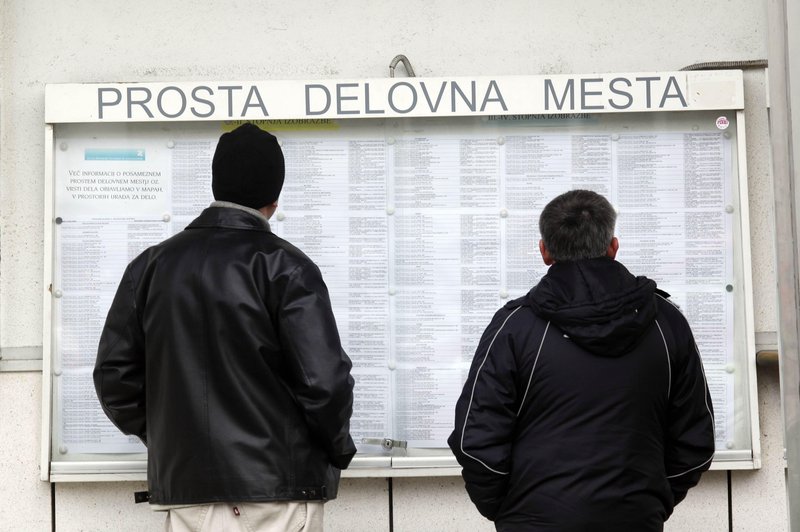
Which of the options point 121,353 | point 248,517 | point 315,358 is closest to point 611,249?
point 315,358

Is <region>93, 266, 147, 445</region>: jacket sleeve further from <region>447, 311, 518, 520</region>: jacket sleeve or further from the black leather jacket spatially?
<region>447, 311, 518, 520</region>: jacket sleeve

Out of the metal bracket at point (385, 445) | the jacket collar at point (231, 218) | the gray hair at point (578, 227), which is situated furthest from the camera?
the metal bracket at point (385, 445)

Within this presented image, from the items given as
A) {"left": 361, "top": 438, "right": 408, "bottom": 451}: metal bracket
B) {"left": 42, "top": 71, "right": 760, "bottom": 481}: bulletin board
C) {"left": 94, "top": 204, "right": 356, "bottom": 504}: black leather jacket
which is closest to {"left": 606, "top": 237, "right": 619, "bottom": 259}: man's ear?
{"left": 94, "top": 204, "right": 356, "bottom": 504}: black leather jacket

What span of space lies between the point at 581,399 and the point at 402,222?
153 centimetres

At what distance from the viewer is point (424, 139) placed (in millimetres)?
3984

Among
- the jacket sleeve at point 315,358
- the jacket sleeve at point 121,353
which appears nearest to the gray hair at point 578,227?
the jacket sleeve at point 315,358

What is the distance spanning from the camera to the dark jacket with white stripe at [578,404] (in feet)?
8.54

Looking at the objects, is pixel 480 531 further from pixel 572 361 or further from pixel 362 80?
pixel 362 80

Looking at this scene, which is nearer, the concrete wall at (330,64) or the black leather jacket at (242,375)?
the black leather jacket at (242,375)

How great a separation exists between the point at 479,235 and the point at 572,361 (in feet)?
4.58

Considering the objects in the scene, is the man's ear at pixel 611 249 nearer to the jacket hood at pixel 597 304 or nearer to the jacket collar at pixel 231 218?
the jacket hood at pixel 597 304

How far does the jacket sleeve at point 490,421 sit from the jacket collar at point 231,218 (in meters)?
0.77

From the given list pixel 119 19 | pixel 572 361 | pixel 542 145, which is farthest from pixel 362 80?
pixel 572 361

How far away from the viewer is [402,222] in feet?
13.1
